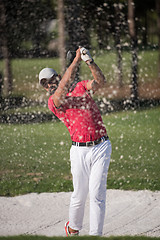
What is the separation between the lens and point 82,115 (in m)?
3.52

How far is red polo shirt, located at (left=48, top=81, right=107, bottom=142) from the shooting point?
A: 3523 millimetres

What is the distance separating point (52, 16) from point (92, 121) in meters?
21.9

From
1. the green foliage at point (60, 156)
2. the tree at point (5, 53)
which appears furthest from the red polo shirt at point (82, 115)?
the tree at point (5, 53)

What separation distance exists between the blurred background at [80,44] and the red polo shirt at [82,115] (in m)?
9.97

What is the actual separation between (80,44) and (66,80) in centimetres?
1297

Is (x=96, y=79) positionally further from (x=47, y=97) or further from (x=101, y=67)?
(x=101, y=67)

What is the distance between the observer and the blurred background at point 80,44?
1661 cm

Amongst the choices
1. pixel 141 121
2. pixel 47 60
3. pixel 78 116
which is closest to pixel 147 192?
pixel 78 116

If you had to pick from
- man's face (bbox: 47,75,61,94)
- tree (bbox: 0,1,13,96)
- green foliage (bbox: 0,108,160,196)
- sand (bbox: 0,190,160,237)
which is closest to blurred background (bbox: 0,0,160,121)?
tree (bbox: 0,1,13,96)

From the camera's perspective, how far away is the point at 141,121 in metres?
12.3

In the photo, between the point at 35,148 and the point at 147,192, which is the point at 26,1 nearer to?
the point at 35,148

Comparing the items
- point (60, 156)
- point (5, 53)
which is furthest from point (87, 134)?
point (5, 53)

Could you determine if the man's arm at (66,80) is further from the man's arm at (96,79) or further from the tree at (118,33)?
the tree at (118,33)

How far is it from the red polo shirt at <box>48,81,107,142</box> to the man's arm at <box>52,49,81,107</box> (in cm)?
10
